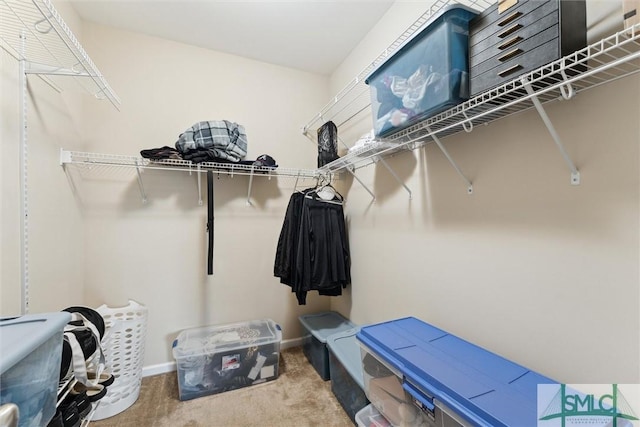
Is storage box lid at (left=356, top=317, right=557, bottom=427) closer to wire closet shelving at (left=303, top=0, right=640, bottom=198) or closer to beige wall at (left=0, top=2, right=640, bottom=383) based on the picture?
beige wall at (left=0, top=2, right=640, bottom=383)

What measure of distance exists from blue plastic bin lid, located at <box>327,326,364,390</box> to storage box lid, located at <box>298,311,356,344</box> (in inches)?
4.0

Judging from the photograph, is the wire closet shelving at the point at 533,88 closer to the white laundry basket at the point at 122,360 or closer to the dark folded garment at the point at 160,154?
the dark folded garment at the point at 160,154

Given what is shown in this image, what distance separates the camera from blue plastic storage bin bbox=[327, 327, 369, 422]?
152 centimetres

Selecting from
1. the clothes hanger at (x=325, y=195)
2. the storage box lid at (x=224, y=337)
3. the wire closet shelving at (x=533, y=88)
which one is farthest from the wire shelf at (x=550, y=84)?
the storage box lid at (x=224, y=337)

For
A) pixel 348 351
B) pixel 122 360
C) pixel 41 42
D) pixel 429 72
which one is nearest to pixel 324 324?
pixel 348 351

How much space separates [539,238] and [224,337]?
2.03 metres

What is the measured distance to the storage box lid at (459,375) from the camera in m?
0.81

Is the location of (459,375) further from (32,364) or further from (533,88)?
(32,364)

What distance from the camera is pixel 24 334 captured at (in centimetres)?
69

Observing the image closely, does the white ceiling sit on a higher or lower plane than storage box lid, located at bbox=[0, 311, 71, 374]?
higher

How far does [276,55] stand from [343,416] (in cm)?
276

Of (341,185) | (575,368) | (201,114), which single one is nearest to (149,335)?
(201,114)

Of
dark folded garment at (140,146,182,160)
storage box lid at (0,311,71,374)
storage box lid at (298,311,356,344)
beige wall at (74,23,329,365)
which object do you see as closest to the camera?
storage box lid at (0,311,71,374)
